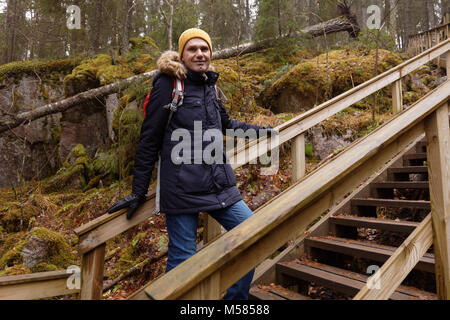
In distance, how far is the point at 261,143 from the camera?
3283 mm

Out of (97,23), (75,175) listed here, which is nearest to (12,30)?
(97,23)

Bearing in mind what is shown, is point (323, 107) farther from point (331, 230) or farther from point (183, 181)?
point (183, 181)

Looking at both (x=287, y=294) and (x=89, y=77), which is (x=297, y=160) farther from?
(x=89, y=77)

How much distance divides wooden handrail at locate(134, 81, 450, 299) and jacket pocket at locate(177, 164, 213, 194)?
75cm

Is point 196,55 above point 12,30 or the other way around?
the other way around

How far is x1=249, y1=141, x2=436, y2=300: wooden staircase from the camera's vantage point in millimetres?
2930

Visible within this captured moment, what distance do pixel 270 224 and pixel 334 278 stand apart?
217 cm

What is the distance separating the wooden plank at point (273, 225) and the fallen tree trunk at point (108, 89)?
5946 mm

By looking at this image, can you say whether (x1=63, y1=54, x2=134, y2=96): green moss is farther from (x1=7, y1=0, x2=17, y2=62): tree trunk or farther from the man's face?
(x1=7, y1=0, x2=17, y2=62): tree trunk

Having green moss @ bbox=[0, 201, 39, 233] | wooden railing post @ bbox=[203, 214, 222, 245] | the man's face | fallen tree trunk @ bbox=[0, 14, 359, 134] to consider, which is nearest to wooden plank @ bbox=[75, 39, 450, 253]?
wooden railing post @ bbox=[203, 214, 222, 245]

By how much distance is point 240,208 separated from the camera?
2.21 meters

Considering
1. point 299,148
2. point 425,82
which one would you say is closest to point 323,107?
point 299,148
